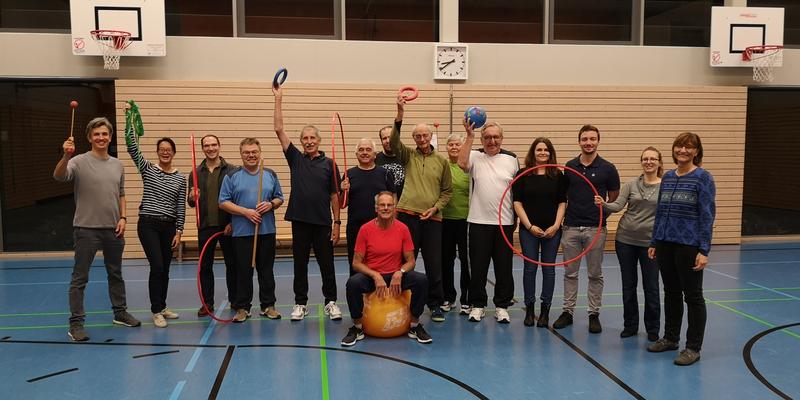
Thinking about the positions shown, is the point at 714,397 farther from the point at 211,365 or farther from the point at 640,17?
the point at 640,17

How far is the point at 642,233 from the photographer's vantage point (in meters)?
4.36

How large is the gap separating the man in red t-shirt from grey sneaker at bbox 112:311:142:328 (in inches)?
74.4

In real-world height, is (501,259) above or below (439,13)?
below

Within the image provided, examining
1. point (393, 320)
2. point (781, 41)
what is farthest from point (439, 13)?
point (393, 320)

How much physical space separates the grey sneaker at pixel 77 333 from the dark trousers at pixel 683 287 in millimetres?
4381

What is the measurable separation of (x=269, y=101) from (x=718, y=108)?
7.18 metres

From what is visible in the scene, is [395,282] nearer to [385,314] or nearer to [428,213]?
[385,314]

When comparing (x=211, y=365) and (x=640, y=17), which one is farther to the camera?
(x=640, y=17)

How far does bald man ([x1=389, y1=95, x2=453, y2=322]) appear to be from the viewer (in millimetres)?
4801

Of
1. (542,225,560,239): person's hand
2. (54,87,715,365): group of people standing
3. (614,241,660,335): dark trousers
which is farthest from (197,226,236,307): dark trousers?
(614,241,660,335): dark trousers

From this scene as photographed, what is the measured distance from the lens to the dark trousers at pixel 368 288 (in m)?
4.40

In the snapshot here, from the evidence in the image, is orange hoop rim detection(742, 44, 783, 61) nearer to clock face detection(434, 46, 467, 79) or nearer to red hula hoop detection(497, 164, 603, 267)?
clock face detection(434, 46, 467, 79)

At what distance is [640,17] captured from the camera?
9.43m

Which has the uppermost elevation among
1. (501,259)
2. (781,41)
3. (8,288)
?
(781,41)
